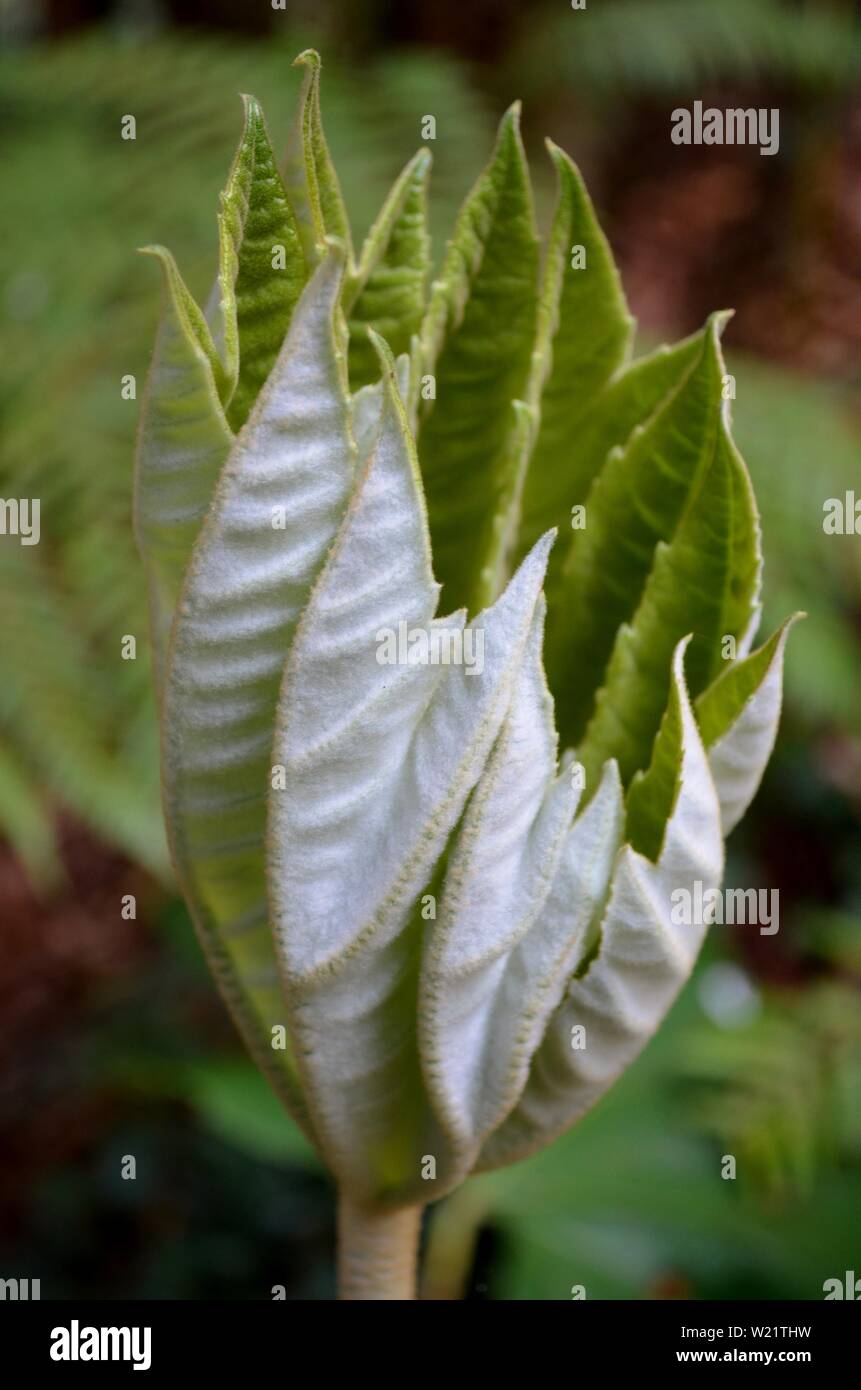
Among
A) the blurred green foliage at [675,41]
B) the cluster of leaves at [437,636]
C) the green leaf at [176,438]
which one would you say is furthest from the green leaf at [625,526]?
the blurred green foliage at [675,41]

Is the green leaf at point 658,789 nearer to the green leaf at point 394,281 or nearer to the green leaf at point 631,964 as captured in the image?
the green leaf at point 631,964

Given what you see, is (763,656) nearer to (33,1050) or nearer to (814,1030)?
(814,1030)

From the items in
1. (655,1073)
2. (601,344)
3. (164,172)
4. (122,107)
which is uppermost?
(122,107)

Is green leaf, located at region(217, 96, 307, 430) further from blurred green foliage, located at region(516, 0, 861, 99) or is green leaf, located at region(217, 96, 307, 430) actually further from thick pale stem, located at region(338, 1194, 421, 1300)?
blurred green foliage, located at region(516, 0, 861, 99)

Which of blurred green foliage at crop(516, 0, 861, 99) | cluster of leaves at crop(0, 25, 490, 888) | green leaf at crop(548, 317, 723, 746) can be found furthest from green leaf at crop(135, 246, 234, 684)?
blurred green foliage at crop(516, 0, 861, 99)

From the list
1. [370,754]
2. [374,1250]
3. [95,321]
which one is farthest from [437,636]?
[95,321]

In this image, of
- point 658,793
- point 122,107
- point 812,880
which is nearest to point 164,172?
point 122,107
